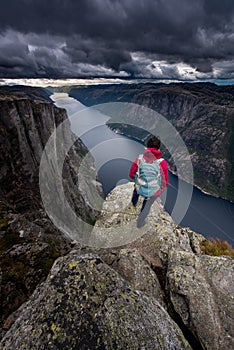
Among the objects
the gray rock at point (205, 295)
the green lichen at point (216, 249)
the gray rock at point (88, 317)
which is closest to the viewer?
the gray rock at point (88, 317)

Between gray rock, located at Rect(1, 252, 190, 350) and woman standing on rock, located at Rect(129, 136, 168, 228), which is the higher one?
woman standing on rock, located at Rect(129, 136, 168, 228)

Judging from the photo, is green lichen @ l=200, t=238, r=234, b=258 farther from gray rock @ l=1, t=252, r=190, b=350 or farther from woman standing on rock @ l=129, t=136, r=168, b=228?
gray rock @ l=1, t=252, r=190, b=350

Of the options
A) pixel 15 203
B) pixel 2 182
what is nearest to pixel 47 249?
pixel 15 203

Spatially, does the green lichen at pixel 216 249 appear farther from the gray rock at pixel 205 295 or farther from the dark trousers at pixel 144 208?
the dark trousers at pixel 144 208

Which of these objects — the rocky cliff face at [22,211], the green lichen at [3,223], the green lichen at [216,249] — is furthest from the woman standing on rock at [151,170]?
the green lichen at [3,223]

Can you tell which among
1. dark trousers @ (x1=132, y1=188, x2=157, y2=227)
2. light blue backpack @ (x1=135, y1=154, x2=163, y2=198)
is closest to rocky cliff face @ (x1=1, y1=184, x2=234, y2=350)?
dark trousers @ (x1=132, y1=188, x2=157, y2=227)

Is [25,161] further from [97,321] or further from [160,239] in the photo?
[97,321]

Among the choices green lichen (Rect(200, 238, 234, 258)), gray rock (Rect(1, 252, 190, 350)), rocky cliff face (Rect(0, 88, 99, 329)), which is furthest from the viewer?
green lichen (Rect(200, 238, 234, 258))
